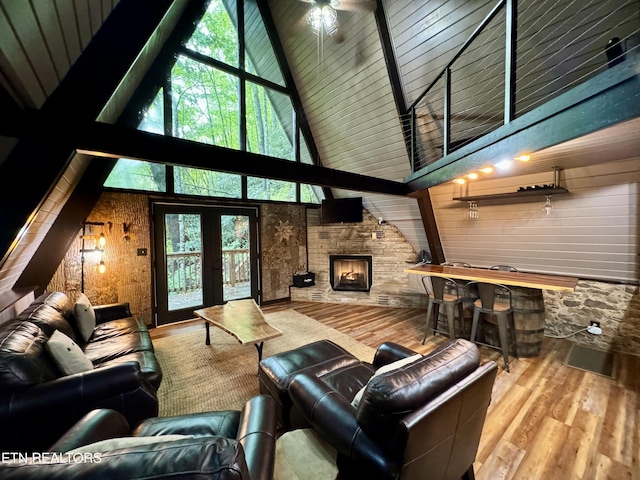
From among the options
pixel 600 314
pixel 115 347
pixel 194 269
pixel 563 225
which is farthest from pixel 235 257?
pixel 600 314

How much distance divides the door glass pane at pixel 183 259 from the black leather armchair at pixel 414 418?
13.1 feet

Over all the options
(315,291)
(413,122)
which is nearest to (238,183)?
(315,291)

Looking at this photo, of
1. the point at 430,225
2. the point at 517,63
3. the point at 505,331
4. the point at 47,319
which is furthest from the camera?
the point at 430,225

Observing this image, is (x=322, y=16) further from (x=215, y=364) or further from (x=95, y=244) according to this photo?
(x=95, y=244)

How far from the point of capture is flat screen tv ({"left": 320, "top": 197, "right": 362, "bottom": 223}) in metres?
5.45

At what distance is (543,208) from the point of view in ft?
10.3

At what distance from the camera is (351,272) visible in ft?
19.4

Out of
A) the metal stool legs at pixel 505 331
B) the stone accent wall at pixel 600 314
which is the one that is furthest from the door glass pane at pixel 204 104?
the stone accent wall at pixel 600 314

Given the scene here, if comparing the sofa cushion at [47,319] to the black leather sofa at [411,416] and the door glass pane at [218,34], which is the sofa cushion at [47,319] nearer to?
the black leather sofa at [411,416]

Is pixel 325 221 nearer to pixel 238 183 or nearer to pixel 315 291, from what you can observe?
pixel 315 291

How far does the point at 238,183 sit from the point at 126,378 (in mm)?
3911

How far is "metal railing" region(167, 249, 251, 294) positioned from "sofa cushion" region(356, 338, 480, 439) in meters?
4.38

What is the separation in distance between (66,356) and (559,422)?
12.6 ft

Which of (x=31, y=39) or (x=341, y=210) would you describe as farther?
(x=341, y=210)
